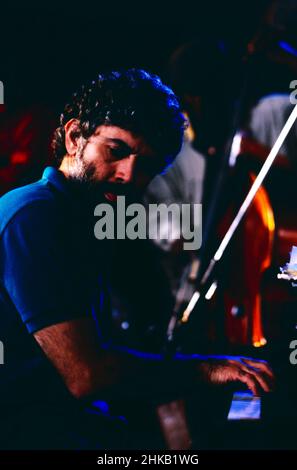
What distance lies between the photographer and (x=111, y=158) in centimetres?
185

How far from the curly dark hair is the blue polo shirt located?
1.50ft

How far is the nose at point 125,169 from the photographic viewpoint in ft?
6.10

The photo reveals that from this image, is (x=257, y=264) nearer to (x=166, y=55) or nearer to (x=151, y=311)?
(x=151, y=311)

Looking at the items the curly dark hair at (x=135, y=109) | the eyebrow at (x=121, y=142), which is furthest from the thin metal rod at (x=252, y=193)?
the eyebrow at (x=121, y=142)

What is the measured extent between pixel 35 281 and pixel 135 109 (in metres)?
0.78

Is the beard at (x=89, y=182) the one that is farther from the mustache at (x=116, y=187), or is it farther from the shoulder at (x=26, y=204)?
the shoulder at (x=26, y=204)

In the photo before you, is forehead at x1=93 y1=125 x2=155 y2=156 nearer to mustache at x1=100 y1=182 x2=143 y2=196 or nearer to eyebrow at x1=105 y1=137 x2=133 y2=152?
eyebrow at x1=105 y1=137 x2=133 y2=152

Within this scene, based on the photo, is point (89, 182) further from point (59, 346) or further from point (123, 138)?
point (59, 346)

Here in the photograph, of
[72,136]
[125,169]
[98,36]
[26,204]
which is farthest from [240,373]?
[98,36]

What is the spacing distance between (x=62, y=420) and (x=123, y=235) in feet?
7.00

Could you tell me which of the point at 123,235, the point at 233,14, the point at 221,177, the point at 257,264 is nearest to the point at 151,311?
the point at 123,235

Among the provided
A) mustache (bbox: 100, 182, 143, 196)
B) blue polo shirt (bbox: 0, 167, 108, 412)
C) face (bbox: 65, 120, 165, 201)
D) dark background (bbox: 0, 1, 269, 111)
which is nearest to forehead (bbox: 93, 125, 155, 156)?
face (bbox: 65, 120, 165, 201)

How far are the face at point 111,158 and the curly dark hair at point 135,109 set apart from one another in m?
0.03

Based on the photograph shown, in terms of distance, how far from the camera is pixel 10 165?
353 centimetres
